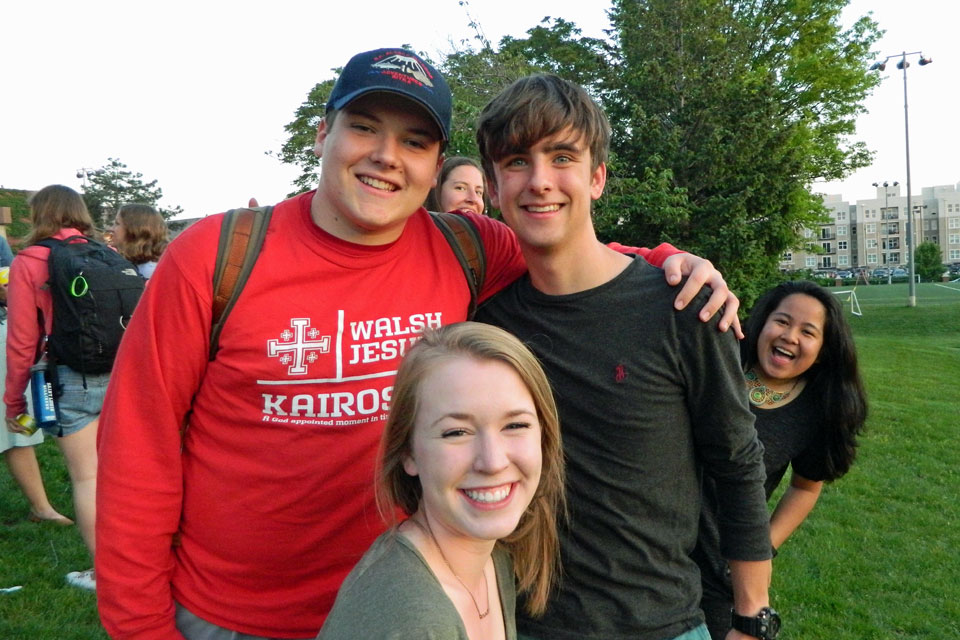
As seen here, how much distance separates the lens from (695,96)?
20391 millimetres

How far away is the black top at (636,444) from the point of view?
2.10 metres

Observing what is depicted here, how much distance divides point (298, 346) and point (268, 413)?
208mm

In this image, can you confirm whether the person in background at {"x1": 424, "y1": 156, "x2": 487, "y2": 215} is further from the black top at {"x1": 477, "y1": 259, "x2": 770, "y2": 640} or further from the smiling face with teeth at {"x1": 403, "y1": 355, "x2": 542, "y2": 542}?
the smiling face with teeth at {"x1": 403, "y1": 355, "x2": 542, "y2": 542}

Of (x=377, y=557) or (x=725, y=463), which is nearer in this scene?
(x=377, y=557)

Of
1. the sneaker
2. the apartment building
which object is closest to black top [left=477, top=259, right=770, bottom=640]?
the sneaker

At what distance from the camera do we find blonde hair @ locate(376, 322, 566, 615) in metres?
1.93

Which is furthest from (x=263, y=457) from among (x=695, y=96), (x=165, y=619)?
(x=695, y=96)

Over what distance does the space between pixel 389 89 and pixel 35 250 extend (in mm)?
3648

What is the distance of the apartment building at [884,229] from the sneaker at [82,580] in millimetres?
119811

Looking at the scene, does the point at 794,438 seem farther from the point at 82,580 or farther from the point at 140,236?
the point at 140,236

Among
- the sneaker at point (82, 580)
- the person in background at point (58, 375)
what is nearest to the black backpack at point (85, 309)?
the person in background at point (58, 375)

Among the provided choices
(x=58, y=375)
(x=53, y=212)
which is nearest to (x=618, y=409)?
(x=58, y=375)

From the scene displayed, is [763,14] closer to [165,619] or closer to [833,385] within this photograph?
[833,385]

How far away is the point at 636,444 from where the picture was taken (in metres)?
2.14
